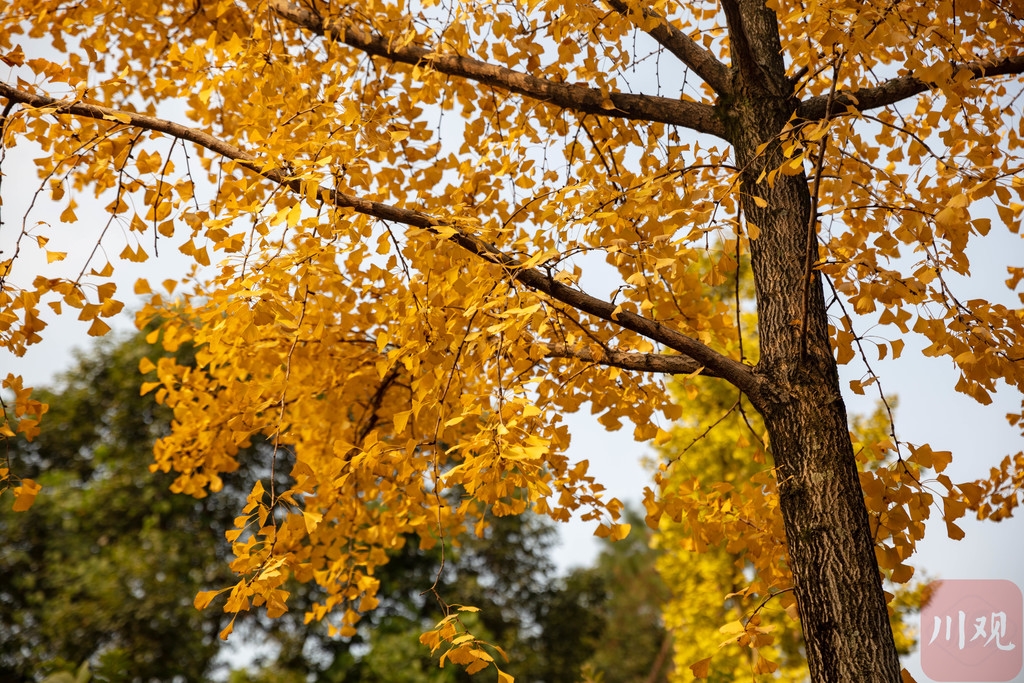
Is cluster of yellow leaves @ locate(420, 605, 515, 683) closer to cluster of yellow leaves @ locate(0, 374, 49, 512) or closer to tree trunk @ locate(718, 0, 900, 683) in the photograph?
tree trunk @ locate(718, 0, 900, 683)

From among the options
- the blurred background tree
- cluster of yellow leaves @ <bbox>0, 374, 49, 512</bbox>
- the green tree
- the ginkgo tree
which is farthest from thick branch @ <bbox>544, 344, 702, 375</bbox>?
the green tree

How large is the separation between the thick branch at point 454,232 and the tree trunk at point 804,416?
0.14 meters

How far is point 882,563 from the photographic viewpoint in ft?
7.41

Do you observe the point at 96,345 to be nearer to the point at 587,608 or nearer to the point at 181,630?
the point at 181,630

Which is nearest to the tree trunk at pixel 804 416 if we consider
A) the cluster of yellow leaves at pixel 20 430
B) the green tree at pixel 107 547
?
the cluster of yellow leaves at pixel 20 430

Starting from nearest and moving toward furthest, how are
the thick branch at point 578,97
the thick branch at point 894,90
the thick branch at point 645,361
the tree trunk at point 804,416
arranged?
the tree trunk at point 804,416 → the thick branch at point 645,361 → the thick branch at point 894,90 → the thick branch at point 578,97

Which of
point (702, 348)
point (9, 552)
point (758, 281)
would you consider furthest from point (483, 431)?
point (9, 552)

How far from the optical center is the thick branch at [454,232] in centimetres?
187

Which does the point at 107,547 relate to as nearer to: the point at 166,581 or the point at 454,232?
the point at 166,581

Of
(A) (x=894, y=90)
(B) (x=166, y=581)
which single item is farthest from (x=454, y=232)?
(B) (x=166, y=581)

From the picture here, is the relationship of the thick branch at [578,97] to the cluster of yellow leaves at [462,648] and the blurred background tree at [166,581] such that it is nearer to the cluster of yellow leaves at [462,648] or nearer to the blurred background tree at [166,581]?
the cluster of yellow leaves at [462,648]

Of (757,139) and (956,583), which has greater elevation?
(757,139)

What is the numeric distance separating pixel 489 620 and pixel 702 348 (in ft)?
30.8

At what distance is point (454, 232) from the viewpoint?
1.69 meters
